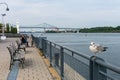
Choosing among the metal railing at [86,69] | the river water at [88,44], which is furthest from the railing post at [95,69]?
the river water at [88,44]

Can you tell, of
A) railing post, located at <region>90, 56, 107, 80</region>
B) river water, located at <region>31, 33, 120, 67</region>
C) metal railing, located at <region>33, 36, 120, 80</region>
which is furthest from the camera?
river water, located at <region>31, 33, 120, 67</region>

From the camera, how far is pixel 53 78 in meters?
10.9

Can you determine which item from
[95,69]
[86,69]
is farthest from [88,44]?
[95,69]

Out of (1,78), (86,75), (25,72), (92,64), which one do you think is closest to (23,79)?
(1,78)

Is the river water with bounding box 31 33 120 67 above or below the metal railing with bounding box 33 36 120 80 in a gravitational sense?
below

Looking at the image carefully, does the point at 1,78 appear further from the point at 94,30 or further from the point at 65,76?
the point at 94,30

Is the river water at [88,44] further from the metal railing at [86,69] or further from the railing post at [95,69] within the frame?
the railing post at [95,69]

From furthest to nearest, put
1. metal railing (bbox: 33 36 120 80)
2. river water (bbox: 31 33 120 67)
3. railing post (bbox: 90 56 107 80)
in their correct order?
river water (bbox: 31 33 120 67) < railing post (bbox: 90 56 107 80) < metal railing (bbox: 33 36 120 80)

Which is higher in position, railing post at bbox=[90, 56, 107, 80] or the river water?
railing post at bbox=[90, 56, 107, 80]

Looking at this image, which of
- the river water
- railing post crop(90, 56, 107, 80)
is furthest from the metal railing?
the river water

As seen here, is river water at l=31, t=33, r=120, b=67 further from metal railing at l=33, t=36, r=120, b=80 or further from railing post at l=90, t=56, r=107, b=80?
railing post at l=90, t=56, r=107, b=80

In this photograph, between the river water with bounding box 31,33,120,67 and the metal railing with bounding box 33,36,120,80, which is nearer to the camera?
the metal railing with bounding box 33,36,120,80

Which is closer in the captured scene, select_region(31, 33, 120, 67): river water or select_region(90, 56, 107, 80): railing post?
select_region(90, 56, 107, 80): railing post

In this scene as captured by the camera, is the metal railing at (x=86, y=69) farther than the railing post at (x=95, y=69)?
No
